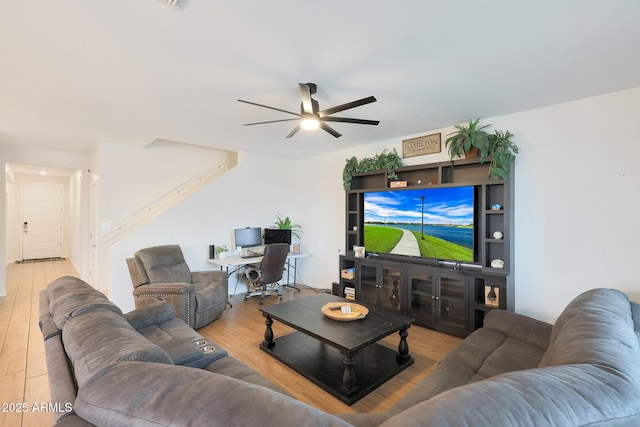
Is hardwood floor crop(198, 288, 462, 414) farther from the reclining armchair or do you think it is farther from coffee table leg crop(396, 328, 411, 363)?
the reclining armchair

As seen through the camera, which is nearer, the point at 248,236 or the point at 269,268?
the point at 269,268

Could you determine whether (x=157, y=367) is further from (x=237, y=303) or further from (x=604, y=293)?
(x=237, y=303)

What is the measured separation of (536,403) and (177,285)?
3.43m

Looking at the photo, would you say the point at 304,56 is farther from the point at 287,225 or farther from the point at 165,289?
the point at 287,225

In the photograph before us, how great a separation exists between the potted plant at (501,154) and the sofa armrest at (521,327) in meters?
1.52

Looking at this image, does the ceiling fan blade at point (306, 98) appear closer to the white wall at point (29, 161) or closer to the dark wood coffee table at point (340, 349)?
the dark wood coffee table at point (340, 349)

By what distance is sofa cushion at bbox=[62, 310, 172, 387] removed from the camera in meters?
1.12

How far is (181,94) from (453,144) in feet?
10.1

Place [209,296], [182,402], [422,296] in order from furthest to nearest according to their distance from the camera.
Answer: [422,296] < [209,296] < [182,402]

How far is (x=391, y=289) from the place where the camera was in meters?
4.09

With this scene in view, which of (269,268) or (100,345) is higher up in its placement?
(100,345)

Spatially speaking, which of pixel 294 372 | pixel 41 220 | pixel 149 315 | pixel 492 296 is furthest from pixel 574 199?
pixel 41 220

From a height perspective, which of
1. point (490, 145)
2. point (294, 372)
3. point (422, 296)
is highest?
point (490, 145)

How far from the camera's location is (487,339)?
2355 millimetres
